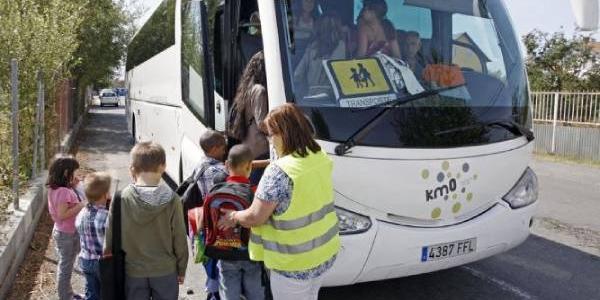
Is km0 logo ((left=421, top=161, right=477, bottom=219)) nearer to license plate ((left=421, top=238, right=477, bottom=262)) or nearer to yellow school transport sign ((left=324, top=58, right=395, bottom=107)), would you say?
license plate ((left=421, top=238, right=477, bottom=262))

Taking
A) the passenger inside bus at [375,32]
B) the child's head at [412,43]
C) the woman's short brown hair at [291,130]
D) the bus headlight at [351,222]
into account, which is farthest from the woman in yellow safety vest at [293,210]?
the child's head at [412,43]

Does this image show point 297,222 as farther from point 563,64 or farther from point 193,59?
point 563,64

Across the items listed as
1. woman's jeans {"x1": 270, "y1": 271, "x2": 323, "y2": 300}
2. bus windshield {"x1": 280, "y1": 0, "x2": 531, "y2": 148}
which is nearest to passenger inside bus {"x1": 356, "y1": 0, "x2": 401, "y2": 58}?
bus windshield {"x1": 280, "y1": 0, "x2": 531, "y2": 148}

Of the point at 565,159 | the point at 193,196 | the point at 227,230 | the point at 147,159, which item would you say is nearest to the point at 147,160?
the point at 147,159

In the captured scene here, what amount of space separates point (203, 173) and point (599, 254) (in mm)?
4831

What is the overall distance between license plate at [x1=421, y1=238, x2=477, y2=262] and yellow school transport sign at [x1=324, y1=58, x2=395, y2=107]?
3.73 ft

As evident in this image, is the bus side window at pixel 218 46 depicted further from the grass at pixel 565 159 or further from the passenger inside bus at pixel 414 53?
the grass at pixel 565 159

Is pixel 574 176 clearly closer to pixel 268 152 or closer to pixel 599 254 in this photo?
pixel 599 254

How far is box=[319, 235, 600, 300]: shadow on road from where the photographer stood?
4.99 meters

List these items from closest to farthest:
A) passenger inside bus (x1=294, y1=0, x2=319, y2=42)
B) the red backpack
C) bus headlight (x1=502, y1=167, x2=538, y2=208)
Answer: the red backpack
passenger inside bus (x1=294, y1=0, x2=319, y2=42)
bus headlight (x1=502, y1=167, x2=538, y2=208)

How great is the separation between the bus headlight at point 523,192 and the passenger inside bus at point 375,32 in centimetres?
145

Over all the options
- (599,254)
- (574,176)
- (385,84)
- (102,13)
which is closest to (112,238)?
(385,84)

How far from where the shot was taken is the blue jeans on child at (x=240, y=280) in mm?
3658

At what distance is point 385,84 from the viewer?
4.19 metres
